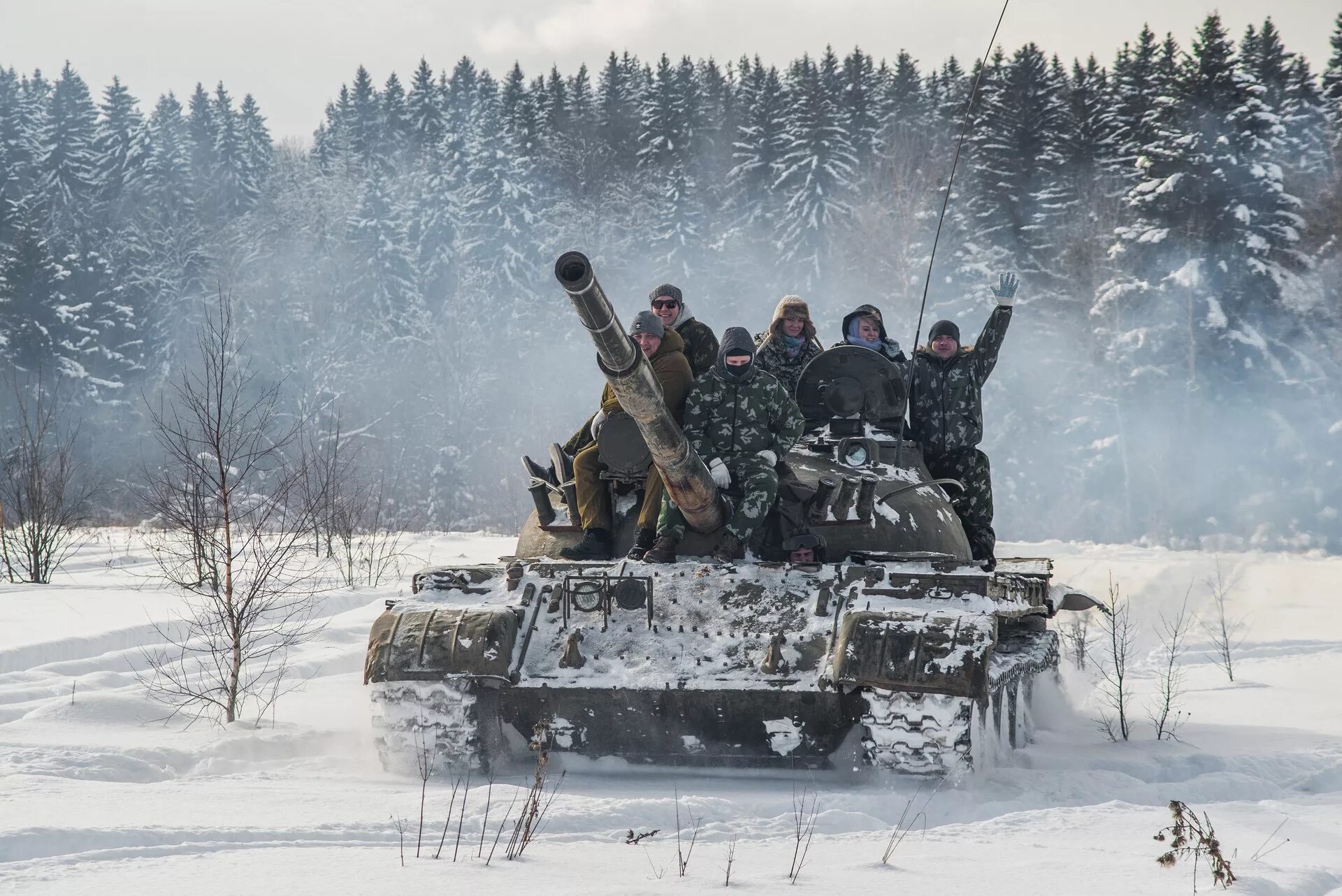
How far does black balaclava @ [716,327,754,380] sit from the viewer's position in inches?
324

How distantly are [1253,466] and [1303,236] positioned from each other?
5.55m

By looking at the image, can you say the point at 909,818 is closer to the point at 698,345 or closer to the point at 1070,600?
the point at 698,345

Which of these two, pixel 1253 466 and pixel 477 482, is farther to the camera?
pixel 477 482

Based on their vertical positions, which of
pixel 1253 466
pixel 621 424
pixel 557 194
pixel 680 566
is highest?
pixel 557 194

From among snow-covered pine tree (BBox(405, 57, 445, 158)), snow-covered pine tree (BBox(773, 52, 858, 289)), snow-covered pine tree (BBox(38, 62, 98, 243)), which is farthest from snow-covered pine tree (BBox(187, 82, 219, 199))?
snow-covered pine tree (BBox(773, 52, 858, 289))

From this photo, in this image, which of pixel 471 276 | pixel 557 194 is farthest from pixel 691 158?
pixel 471 276

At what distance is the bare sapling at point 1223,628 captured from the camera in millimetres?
13134

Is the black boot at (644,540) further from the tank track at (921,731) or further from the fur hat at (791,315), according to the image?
the fur hat at (791,315)

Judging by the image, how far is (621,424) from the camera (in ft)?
26.1

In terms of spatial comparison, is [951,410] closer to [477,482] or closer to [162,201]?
[477,482]

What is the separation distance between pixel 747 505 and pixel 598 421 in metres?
1.07

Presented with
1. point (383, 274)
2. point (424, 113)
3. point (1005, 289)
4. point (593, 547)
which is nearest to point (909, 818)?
point (593, 547)

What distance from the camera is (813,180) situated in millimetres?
43656

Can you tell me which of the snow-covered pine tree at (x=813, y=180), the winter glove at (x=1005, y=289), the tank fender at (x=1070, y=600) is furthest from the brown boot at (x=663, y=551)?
the snow-covered pine tree at (x=813, y=180)
